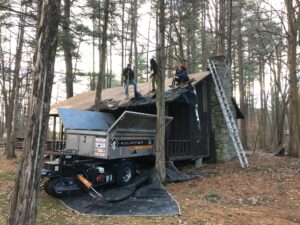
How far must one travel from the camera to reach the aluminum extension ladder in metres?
14.5

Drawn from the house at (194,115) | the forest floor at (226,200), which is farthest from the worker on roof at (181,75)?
the forest floor at (226,200)

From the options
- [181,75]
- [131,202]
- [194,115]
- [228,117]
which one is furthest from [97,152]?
[228,117]

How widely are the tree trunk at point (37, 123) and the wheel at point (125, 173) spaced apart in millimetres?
6141

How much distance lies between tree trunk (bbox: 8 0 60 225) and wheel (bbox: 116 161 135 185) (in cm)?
614

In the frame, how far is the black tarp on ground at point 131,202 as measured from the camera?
813cm

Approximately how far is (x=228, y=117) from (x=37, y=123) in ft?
37.8

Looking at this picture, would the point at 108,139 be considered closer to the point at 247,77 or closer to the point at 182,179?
the point at 182,179

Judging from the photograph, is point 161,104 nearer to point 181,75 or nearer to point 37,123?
point 181,75

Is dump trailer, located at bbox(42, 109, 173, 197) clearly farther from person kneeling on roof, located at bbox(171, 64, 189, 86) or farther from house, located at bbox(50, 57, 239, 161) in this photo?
person kneeling on roof, located at bbox(171, 64, 189, 86)

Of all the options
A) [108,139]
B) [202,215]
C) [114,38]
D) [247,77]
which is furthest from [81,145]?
[247,77]

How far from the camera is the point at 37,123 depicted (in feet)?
16.9

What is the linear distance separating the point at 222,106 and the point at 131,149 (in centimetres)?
566

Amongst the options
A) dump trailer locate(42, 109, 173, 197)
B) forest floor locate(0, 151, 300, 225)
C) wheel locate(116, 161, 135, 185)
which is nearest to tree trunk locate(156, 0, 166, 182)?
dump trailer locate(42, 109, 173, 197)

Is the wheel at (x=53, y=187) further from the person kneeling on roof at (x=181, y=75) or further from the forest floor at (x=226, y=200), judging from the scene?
the person kneeling on roof at (x=181, y=75)
